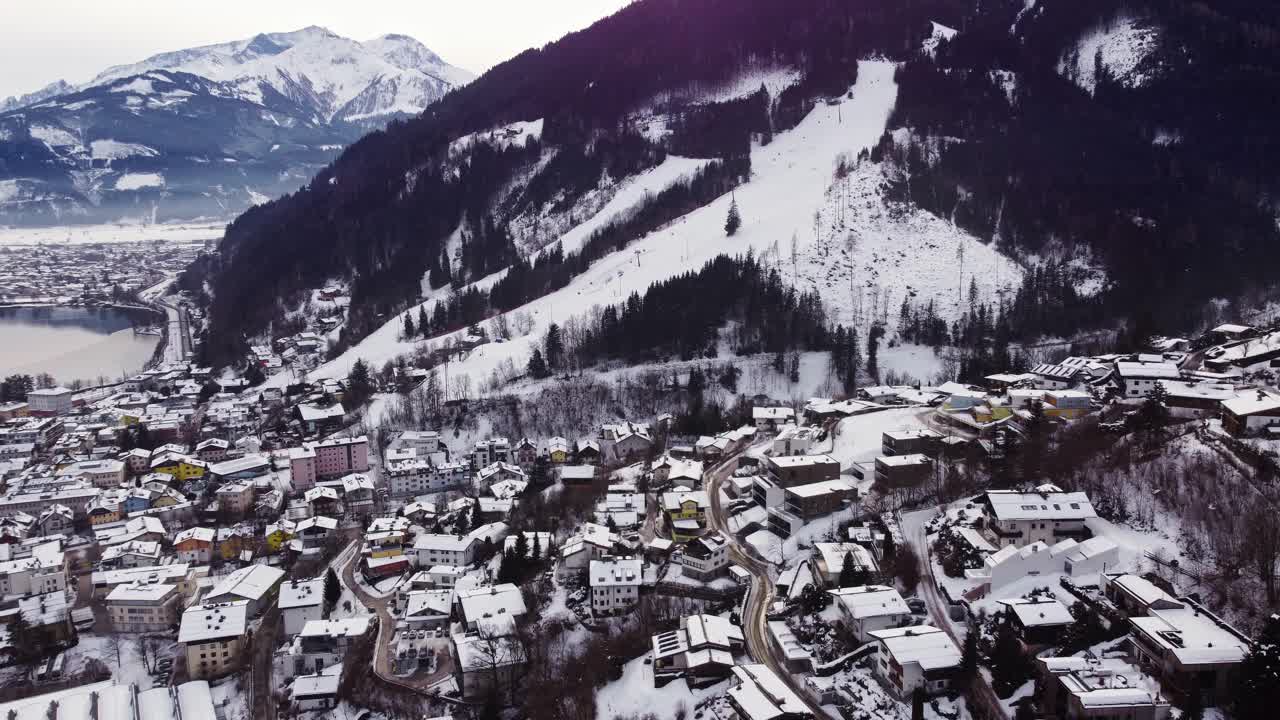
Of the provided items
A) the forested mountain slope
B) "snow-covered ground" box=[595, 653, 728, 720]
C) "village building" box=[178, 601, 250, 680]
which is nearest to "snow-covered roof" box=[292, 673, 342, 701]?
"village building" box=[178, 601, 250, 680]

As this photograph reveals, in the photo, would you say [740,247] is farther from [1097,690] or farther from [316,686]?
[1097,690]

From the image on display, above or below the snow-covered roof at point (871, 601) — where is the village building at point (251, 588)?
below

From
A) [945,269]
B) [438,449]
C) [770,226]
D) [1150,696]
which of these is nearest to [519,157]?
[770,226]

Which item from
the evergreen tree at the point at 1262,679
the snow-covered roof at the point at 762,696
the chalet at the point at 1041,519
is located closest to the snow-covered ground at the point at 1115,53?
the chalet at the point at 1041,519

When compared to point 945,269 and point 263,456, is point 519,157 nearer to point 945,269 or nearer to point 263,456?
point 945,269

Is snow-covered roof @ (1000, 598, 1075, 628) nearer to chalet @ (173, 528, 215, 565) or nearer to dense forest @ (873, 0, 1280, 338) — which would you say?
chalet @ (173, 528, 215, 565)

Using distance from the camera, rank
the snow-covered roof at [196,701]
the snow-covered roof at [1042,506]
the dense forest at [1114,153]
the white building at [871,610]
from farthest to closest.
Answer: the dense forest at [1114,153], the snow-covered roof at [1042,506], the snow-covered roof at [196,701], the white building at [871,610]

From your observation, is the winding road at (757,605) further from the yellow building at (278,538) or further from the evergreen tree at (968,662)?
the yellow building at (278,538)
